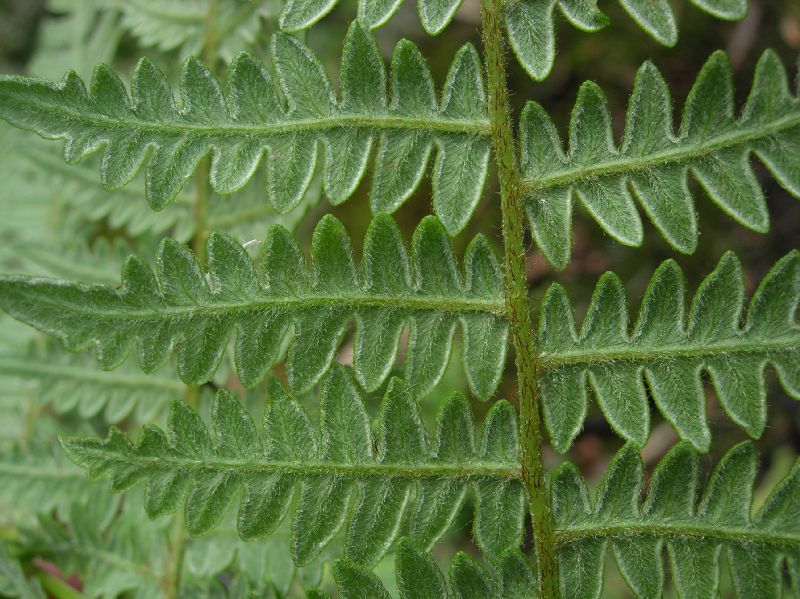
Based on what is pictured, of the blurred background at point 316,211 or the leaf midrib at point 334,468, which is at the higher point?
the blurred background at point 316,211

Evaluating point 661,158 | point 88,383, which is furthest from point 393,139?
point 88,383

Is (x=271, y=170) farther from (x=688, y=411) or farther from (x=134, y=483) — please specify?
(x=688, y=411)

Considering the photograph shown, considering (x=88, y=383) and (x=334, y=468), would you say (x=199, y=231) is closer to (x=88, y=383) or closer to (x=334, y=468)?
(x=88, y=383)

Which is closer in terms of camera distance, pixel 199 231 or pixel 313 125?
pixel 313 125

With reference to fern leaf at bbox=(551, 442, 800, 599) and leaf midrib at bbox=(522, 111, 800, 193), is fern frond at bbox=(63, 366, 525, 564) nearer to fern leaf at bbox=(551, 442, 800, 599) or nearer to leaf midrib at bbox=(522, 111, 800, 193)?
fern leaf at bbox=(551, 442, 800, 599)

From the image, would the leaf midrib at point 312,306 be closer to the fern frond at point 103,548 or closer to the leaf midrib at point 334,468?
the leaf midrib at point 334,468

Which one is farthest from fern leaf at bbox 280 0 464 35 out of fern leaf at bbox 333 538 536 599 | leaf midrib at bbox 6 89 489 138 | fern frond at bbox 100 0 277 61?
fern leaf at bbox 333 538 536 599

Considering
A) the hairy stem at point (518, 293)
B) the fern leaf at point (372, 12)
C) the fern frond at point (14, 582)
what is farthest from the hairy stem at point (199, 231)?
the hairy stem at point (518, 293)
